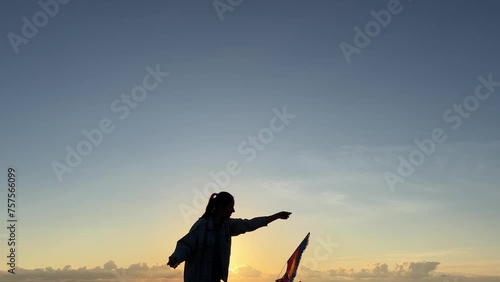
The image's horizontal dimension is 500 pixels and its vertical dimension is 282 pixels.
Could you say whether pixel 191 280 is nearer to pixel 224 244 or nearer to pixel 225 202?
pixel 224 244

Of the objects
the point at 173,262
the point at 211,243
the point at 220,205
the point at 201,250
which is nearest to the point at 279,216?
the point at 220,205

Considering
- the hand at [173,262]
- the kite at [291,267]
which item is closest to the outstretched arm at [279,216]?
the hand at [173,262]

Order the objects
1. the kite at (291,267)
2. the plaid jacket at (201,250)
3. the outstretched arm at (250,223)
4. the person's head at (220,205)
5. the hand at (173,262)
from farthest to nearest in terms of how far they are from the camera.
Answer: the kite at (291,267)
the outstretched arm at (250,223)
the person's head at (220,205)
the plaid jacket at (201,250)
the hand at (173,262)

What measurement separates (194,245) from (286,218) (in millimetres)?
1882

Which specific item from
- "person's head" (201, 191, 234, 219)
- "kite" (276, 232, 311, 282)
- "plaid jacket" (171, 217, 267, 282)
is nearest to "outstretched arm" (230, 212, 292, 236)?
"plaid jacket" (171, 217, 267, 282)

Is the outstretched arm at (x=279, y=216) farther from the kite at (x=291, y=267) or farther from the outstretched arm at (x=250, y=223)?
the kite at (x=291, y=267)

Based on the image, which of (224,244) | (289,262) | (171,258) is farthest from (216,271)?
(289,262)

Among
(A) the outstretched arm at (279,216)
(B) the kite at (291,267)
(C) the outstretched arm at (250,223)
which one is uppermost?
(A) the outstretched arm at (279,216)

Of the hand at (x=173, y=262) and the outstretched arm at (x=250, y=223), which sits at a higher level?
the outstretched arm at (x=250, y=223)

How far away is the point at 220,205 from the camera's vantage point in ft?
29.5

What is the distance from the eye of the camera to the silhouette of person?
8.73 m

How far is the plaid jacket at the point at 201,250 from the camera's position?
8703 mm

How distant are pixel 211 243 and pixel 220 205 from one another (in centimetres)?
70

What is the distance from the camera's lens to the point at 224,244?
356 inches
